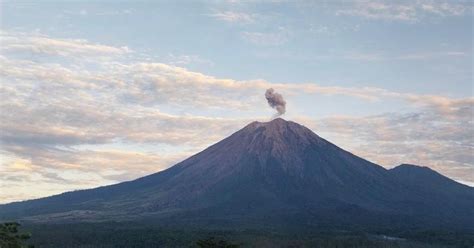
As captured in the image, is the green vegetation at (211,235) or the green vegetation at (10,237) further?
the green vegetation at (211,235)

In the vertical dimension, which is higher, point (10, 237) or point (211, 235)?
point (10, 237)

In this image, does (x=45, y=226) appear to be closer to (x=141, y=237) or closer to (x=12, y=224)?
(x=141, y=237)

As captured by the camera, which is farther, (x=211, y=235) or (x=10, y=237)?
(x=211, y=235)

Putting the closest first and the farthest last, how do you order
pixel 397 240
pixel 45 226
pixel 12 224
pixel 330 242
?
1. pixel 12 224
2. pixel 330 242
3. pixel 397 240
4. pixel 45 226

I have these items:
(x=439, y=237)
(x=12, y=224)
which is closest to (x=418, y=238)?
(x=439, y=237)

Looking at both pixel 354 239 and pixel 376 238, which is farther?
pixel 376 238

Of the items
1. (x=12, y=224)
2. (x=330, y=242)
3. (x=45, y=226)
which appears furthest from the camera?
(x=45, y=226)

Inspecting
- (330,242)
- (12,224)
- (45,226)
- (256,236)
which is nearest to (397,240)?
(330,242)

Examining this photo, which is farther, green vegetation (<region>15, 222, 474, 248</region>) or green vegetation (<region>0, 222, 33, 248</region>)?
green vegetation (<region>15, 222, 474, 248</region>)

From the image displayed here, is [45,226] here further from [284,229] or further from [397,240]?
[397,240]
